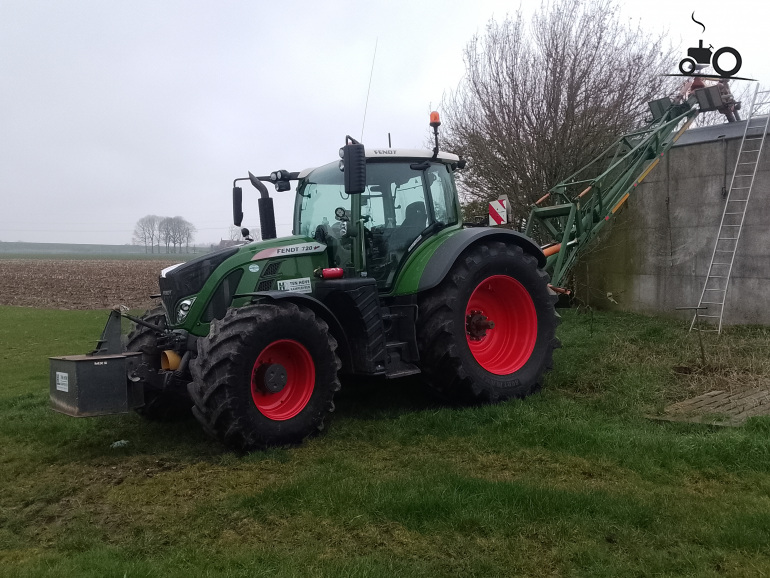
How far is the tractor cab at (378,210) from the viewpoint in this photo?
227 inches

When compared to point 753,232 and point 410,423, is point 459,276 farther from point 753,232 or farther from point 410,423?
point 753,232

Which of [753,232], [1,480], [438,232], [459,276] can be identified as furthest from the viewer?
[753,232]

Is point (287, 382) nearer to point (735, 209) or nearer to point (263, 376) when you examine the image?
point (263, 376)

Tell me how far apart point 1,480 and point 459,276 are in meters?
3.82

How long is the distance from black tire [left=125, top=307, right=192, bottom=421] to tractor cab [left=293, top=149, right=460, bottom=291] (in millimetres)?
1582

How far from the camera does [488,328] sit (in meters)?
6.38

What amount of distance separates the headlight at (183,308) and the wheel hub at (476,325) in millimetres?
2525

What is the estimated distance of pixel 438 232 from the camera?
20.8 ft

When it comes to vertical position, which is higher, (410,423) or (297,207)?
(297,207)

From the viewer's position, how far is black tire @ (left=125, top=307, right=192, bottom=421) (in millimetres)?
5334

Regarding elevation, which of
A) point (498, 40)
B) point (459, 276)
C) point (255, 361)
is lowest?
point (255, 361)

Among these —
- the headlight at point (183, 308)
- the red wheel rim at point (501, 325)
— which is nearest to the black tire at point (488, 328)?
the red wheel rim at point (501, 325)

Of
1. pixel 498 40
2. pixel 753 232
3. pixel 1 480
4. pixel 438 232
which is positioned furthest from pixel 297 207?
pixel 498 40

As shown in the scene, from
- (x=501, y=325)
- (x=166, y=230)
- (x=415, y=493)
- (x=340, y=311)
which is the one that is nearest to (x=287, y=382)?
(x=340, y=311)
